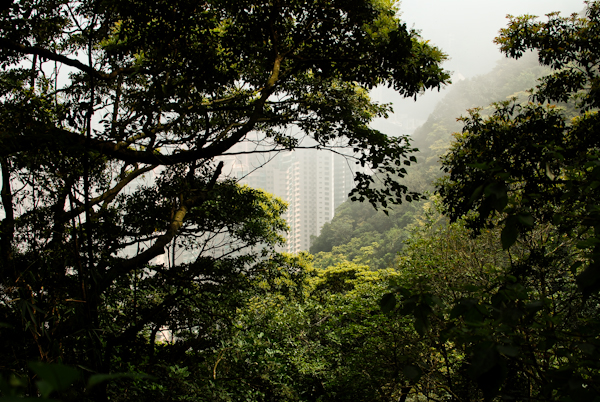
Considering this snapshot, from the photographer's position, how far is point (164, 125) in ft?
10.6

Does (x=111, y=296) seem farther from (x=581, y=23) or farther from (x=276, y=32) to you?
(x=581, y=23)

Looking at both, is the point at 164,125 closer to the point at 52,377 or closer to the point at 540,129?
the point at 52,377

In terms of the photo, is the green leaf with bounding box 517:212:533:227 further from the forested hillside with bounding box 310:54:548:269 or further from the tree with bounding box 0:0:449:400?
the forested hillside with bounding box 310:54:548:269

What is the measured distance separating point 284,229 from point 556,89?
442 centimetres

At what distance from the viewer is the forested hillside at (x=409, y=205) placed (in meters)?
22.7

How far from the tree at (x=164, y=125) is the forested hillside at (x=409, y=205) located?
12092mm

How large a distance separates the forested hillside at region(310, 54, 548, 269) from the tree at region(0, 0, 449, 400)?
1209 cm

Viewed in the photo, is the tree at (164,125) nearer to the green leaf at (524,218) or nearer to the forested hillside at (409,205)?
the green leaf at (524,218)

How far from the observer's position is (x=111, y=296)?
3.35 metres

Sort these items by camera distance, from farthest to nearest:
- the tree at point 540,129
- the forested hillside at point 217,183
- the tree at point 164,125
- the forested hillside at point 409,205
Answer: the forested hillside at point 409,205
the tree at point 540,129
the tree at point 164,125
the forested hillside at point 217,183

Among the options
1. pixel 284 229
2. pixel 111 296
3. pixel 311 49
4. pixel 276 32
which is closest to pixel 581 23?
pixel 311 49

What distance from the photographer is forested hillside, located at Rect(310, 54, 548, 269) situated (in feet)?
74.5

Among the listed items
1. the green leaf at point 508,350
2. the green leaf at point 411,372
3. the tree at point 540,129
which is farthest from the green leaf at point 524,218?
the tree at point 540,129

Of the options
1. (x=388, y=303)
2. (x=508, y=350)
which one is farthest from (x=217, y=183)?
(x=508, y=350)
